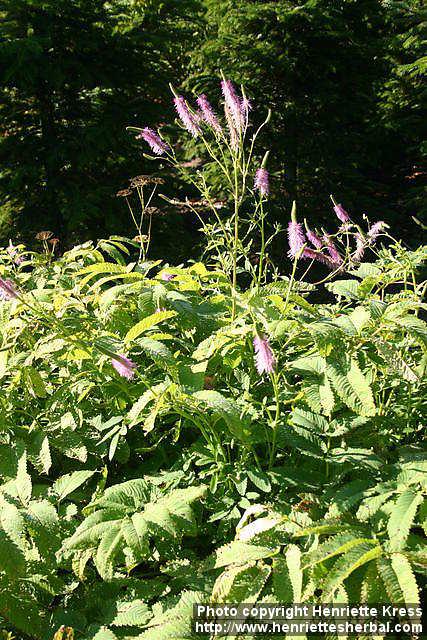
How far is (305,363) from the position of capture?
4.55 ft

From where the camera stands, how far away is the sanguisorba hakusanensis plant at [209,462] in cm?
114

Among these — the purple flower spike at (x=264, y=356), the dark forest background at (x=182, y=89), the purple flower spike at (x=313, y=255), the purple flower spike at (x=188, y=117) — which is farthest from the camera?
the dark forest background at (x=182, y=89)

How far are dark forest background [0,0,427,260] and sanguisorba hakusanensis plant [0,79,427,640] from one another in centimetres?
487

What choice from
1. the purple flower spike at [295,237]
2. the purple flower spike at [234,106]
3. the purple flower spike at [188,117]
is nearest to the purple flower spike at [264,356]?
the purple flower spike at [295,237]

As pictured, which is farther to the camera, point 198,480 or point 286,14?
point 286,14

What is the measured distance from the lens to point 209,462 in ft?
4.81

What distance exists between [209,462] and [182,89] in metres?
7.24

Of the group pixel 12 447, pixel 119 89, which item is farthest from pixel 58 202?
pixel 12 447

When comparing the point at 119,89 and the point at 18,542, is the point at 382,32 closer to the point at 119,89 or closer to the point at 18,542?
the point at 119,89

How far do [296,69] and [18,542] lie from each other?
7.02 meters

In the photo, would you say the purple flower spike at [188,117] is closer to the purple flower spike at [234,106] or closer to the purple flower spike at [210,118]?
the purple flower spike at [210,118]

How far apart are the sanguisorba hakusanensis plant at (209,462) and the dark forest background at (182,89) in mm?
4868

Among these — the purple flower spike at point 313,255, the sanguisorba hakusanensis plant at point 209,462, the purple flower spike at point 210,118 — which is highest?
the purple flower spike at point 210,118

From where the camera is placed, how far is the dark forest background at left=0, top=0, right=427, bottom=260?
6.48 m
